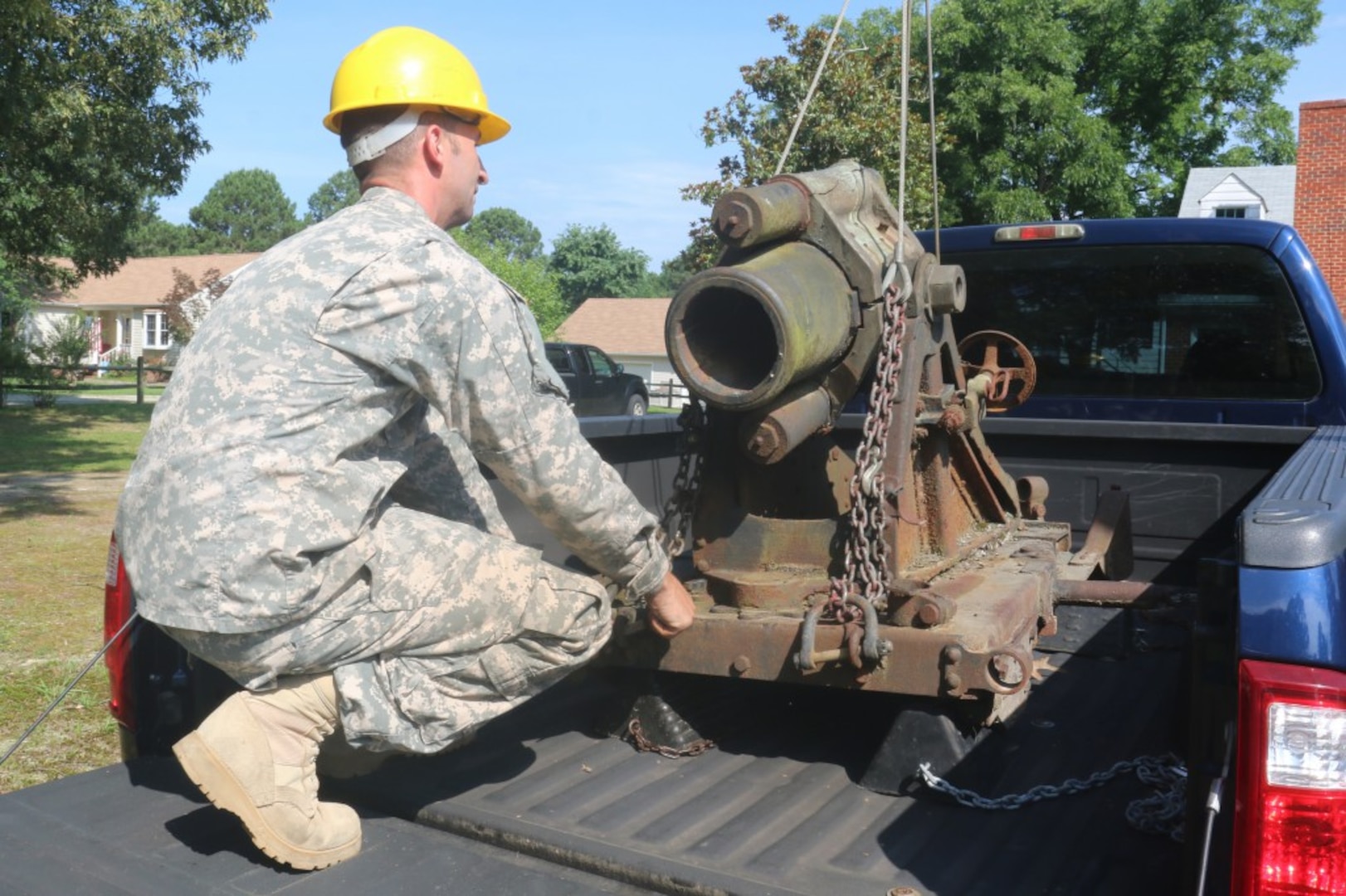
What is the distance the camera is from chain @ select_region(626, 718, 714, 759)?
3068mm

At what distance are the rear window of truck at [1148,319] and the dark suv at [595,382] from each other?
1900 cm

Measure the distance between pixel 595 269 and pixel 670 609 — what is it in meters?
74.8

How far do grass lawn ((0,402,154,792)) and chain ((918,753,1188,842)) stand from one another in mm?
3542

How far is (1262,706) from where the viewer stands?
168 cm

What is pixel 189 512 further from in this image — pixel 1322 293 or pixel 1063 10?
pixel 1063 10

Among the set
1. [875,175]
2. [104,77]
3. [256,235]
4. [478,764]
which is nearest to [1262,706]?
[478,764]

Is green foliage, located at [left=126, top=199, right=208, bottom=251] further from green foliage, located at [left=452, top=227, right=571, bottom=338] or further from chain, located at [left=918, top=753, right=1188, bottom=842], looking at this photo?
chain, located at [left=918, top=753, right=1188, bottom=842]

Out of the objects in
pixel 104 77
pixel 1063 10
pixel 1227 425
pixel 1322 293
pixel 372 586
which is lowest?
pixel 372 586

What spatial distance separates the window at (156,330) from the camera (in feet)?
193

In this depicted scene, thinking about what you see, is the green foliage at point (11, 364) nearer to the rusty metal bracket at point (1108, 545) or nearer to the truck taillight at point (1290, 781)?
the rusty metal bracket at point (1108, 545)

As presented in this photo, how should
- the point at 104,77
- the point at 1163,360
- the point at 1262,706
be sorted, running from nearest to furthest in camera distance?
the point at 1262,706, the point at 1163,360, the point at 104,77

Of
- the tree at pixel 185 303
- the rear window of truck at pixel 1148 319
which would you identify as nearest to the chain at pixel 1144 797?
the rear window of truck at pixel 1148 319

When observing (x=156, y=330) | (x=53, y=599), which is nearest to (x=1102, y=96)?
(x=53, y=599)

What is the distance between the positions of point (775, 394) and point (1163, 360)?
7.65 feet
